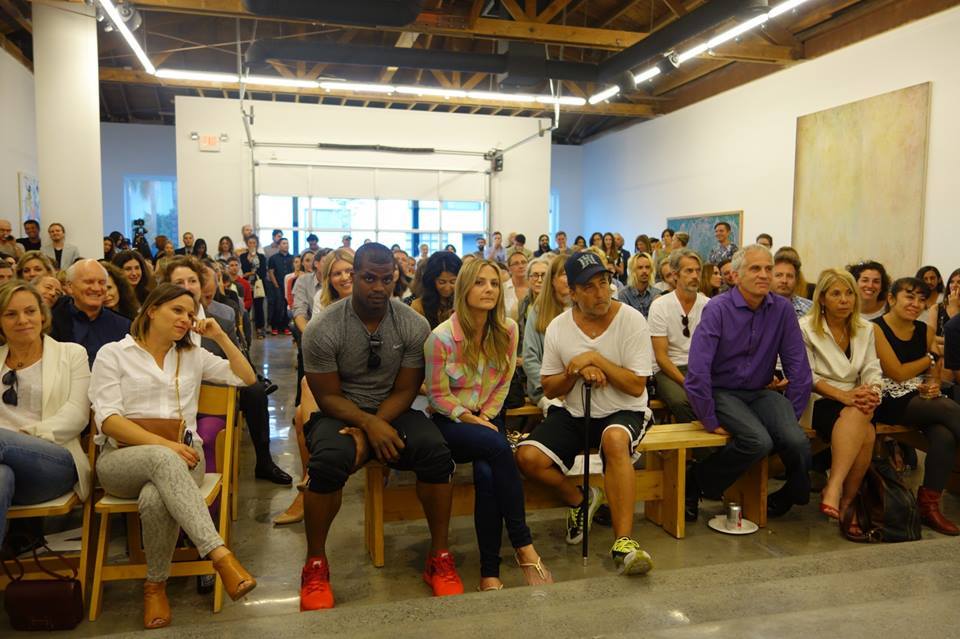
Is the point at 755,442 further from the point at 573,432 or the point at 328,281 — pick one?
the point at 328,281

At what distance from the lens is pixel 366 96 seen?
1361cm

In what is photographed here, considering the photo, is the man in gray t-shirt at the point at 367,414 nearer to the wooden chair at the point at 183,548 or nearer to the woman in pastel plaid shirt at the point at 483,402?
the woman in pastel plaid shirt at the point at 483,402

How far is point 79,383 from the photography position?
2877mm

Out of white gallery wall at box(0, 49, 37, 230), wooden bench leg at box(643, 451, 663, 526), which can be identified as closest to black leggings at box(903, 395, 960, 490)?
wooden bench leg at box(643, 451, 663, 526)

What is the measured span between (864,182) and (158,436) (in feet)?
30.5

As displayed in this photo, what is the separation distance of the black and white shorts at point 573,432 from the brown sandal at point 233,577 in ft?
4.33

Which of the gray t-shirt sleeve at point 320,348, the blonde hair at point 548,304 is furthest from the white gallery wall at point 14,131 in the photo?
the gray t-shirt sleeve at point 320,348

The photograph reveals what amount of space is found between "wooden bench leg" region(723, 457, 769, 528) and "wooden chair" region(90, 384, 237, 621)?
2.51m

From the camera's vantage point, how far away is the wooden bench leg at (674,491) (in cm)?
334

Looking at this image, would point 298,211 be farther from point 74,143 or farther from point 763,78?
point 763,78

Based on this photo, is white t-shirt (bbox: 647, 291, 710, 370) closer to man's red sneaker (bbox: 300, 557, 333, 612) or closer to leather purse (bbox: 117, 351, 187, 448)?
man's red sneaker (bbox: 300, 557, 333, 612)

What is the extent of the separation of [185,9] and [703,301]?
740 cm

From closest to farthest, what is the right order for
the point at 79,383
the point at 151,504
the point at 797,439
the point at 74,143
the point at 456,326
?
the point at 151,504 < the point at 79,383 < the point at 456,326 < the point at 797,439 < the point at 74,143

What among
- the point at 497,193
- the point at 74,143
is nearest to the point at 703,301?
the point at 74,143
